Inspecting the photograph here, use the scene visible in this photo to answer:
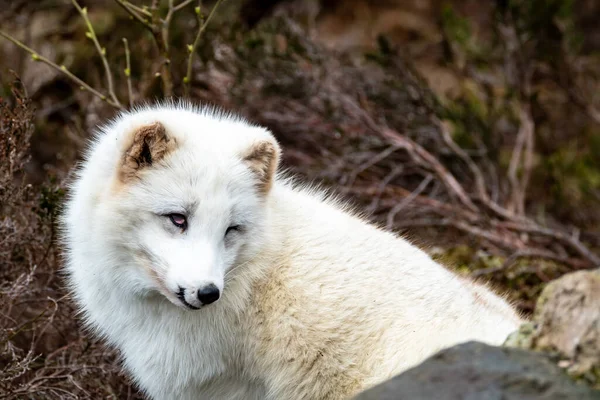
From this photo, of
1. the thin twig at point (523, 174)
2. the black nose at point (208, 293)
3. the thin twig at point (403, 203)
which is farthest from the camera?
the thin twig at point (523, 174)

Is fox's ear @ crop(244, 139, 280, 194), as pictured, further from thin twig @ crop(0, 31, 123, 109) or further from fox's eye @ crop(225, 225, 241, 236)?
thin twig @ crop(0, 31, 123, 109)

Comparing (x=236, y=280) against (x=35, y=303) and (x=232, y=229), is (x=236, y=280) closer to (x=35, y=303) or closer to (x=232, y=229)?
(x=232, y=229)

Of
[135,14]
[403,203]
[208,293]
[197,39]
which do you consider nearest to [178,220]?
[208,293]

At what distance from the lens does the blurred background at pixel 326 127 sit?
5098mm

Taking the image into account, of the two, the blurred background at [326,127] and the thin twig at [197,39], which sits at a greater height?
the thin twig at [197,39]

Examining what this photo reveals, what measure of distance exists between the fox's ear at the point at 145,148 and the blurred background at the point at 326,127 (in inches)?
42.6

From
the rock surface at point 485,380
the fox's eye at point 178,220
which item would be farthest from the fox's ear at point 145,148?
the rock surface at point 485,380

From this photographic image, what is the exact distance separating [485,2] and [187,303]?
1134 cm

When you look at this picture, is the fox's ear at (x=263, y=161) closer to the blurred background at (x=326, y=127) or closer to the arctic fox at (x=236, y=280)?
the arctic fox at (x=236, y=280)

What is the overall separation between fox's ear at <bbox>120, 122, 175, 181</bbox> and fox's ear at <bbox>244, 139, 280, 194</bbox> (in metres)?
0.46

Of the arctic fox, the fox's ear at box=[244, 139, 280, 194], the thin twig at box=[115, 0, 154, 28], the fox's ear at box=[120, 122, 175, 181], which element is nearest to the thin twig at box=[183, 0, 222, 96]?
the thin twig at box=[115, 0, 154, 28]

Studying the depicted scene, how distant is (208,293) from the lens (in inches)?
146

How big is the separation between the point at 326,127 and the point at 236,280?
4.31 m

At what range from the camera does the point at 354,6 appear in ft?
42.9
